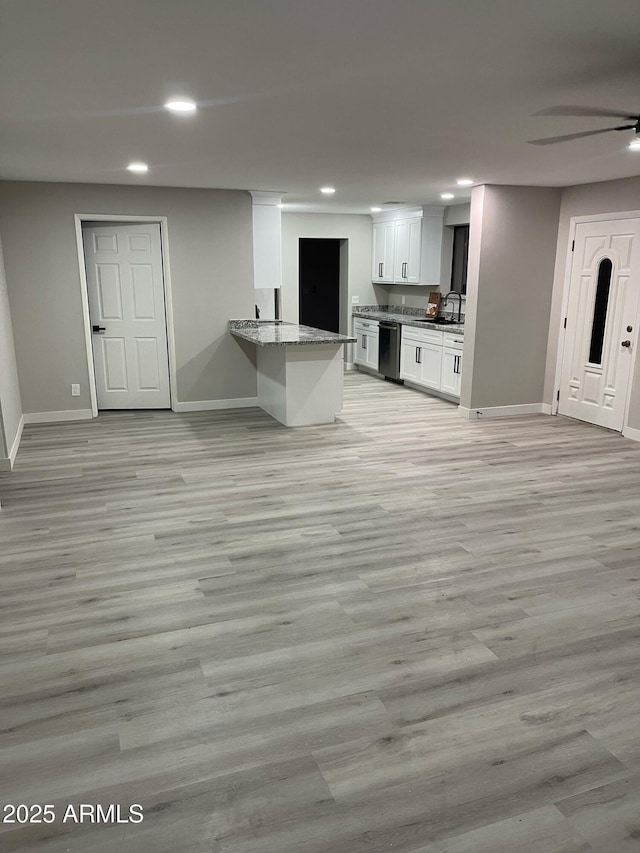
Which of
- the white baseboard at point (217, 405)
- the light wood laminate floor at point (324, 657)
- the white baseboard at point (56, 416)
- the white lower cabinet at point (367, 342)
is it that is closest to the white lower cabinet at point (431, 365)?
the white lower cabinet at point (367, 342)

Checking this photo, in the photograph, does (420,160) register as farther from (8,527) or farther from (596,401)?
(8,527)

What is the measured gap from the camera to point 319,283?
10.8 metres

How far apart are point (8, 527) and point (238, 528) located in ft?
4.79

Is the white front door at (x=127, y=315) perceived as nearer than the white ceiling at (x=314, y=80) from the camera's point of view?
No

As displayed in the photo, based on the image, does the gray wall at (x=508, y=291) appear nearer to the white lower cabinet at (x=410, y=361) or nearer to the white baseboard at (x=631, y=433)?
the white baseboard at (x=631, y=433)

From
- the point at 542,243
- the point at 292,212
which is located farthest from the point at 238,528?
the point at 292,212

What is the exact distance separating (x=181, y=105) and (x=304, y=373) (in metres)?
3.31

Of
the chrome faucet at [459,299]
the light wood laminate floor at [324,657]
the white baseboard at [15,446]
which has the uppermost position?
the chrome faucet at [459,299]

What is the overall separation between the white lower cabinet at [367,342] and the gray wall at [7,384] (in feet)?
15.8

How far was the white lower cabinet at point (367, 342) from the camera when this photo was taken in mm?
9277

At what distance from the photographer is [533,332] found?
6.88 meters

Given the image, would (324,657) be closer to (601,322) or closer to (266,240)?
(601,322)

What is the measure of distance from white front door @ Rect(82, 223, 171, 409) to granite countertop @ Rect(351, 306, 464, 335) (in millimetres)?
3237

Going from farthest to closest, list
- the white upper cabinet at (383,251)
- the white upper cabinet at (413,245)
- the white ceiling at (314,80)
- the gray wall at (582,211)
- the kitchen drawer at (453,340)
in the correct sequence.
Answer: the white upper cabinet at (383,251) < the white upper cabinet at (413,245) < the kitchen drawer at (453,340) < the gray wall at (582,211) < the white ceiling at (314,80)
